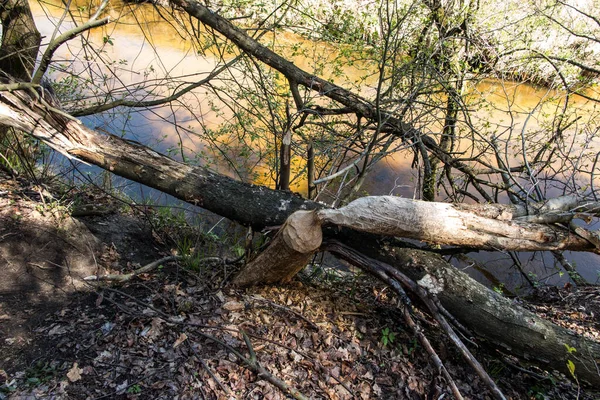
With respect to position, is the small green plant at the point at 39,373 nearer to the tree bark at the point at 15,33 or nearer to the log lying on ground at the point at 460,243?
the log lying on ground at the point at 460,243

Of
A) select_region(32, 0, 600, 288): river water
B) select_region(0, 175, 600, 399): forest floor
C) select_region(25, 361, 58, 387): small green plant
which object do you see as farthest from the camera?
select_region(32, 0, 600, 288): river water

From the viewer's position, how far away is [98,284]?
3115 millimetres

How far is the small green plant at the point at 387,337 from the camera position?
3.02m

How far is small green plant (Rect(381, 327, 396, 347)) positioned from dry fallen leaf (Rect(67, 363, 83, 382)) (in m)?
2.07

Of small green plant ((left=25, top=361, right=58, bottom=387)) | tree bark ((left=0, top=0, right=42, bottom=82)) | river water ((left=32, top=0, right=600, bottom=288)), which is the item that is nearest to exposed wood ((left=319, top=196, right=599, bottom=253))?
small green plant ((left=25, top=361, right=58, bottom=387))

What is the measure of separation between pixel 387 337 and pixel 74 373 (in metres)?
2.15

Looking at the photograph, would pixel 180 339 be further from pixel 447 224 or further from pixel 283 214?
pixel 447 224

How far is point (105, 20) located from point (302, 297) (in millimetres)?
2671

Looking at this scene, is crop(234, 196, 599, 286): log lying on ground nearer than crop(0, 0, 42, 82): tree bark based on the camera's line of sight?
Yes

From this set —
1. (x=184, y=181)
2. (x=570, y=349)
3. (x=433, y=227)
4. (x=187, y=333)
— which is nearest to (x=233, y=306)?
(x=187, y=333)

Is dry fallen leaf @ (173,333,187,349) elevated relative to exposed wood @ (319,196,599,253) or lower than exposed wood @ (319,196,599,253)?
lower

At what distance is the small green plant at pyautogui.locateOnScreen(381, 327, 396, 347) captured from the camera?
3.02 metres

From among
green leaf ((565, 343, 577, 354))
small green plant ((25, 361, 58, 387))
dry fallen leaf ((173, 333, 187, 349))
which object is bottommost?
small green plant ((25, 361, 58, 387))

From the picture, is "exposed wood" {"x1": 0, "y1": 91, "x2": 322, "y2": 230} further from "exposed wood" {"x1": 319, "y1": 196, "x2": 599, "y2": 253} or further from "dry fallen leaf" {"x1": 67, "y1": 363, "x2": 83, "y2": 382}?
"dry fallen leaf" {"x1": 67, "y1": 363, "x2": 83, "y2": 382}
